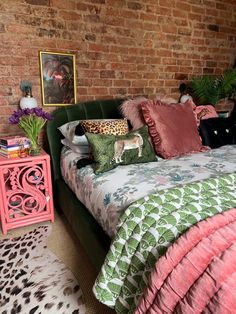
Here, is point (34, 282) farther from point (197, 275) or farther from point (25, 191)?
point (197, 275)

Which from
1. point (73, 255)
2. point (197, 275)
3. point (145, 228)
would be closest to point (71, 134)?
point (73, 255)

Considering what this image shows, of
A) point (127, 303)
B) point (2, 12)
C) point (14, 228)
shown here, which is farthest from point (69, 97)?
point (127, 303)

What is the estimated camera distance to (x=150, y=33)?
2754 mm

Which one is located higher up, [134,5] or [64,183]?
[134,5]

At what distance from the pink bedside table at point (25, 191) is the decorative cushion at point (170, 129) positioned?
3.11 ft

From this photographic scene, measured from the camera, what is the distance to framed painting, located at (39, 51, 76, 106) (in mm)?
2311

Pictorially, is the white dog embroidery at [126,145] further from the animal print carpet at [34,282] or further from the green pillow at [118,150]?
the animal print carpet at [34,282]

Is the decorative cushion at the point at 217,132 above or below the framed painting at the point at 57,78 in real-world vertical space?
below

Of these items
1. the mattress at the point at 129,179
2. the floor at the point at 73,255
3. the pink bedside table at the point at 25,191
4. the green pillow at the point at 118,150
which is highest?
the green pillow at the point at 118,150

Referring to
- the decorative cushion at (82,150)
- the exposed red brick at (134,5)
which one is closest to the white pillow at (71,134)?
the decorative cushion at (82,150)

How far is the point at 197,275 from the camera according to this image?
2.44 ft

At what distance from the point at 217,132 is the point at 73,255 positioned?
5.80 ft

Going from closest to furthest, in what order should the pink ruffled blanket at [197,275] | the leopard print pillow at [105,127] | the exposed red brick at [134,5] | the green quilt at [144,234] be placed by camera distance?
the pink ruffled blanket at [197,275], the green quilt at [144,234], the leopard print pillow at [105,127], the exposed red brick at [134,5]

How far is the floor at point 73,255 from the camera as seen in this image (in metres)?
1.38
